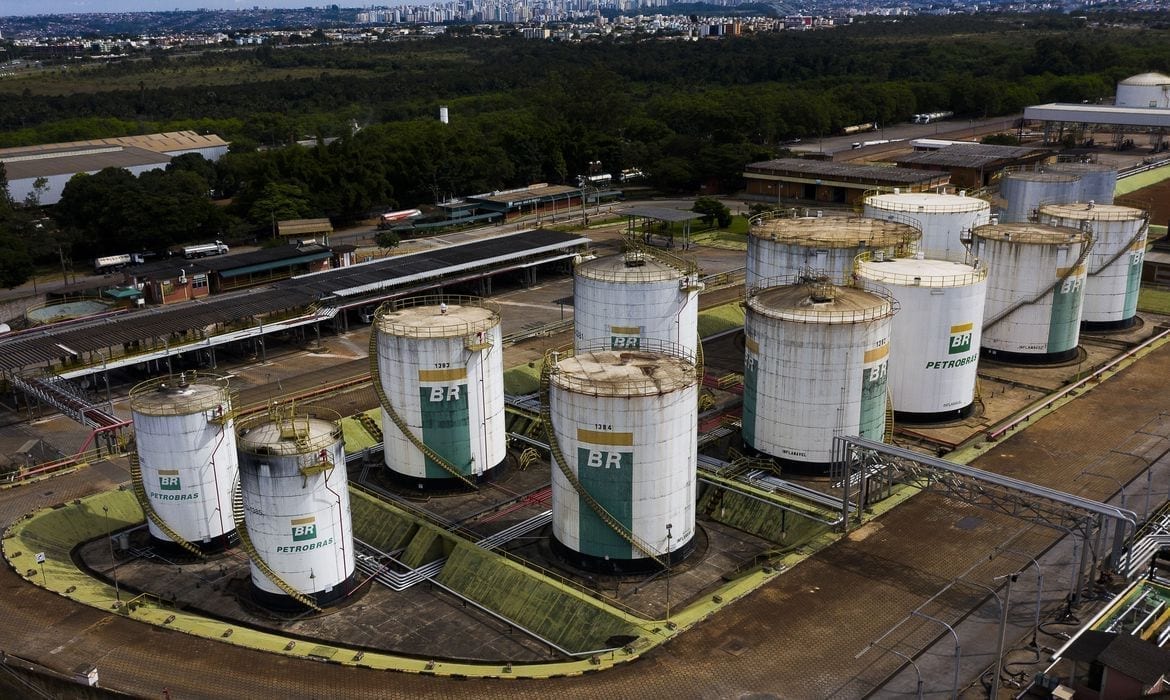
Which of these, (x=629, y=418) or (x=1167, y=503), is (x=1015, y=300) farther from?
(x=629, y=418)

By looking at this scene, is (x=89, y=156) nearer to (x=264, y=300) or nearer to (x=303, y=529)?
(x=264, y=300)

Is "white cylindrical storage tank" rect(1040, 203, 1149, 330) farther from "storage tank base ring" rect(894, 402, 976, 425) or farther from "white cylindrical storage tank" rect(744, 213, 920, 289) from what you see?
"storage tank base ring" rect(894, 402, 976, 425)

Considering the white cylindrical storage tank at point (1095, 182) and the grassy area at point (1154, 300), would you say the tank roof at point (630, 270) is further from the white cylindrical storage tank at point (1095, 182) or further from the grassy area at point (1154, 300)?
the white cylindrical storage tank at point (1095, 182)

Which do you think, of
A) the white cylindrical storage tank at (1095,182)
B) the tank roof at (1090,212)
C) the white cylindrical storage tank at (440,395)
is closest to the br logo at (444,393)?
the white cylindrical storage tank at (440,395)

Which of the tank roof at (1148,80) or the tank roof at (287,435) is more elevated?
the tank roof at (1148,80)

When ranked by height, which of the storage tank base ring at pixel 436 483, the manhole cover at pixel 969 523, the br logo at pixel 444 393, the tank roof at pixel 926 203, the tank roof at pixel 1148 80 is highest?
the tank roof at pixel 1148 80

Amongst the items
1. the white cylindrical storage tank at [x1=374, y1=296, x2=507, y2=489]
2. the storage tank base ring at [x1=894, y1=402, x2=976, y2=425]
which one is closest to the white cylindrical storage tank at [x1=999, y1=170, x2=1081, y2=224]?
the storage tank base ring at [x1=894, y1=402, x2=976, y2=425]
